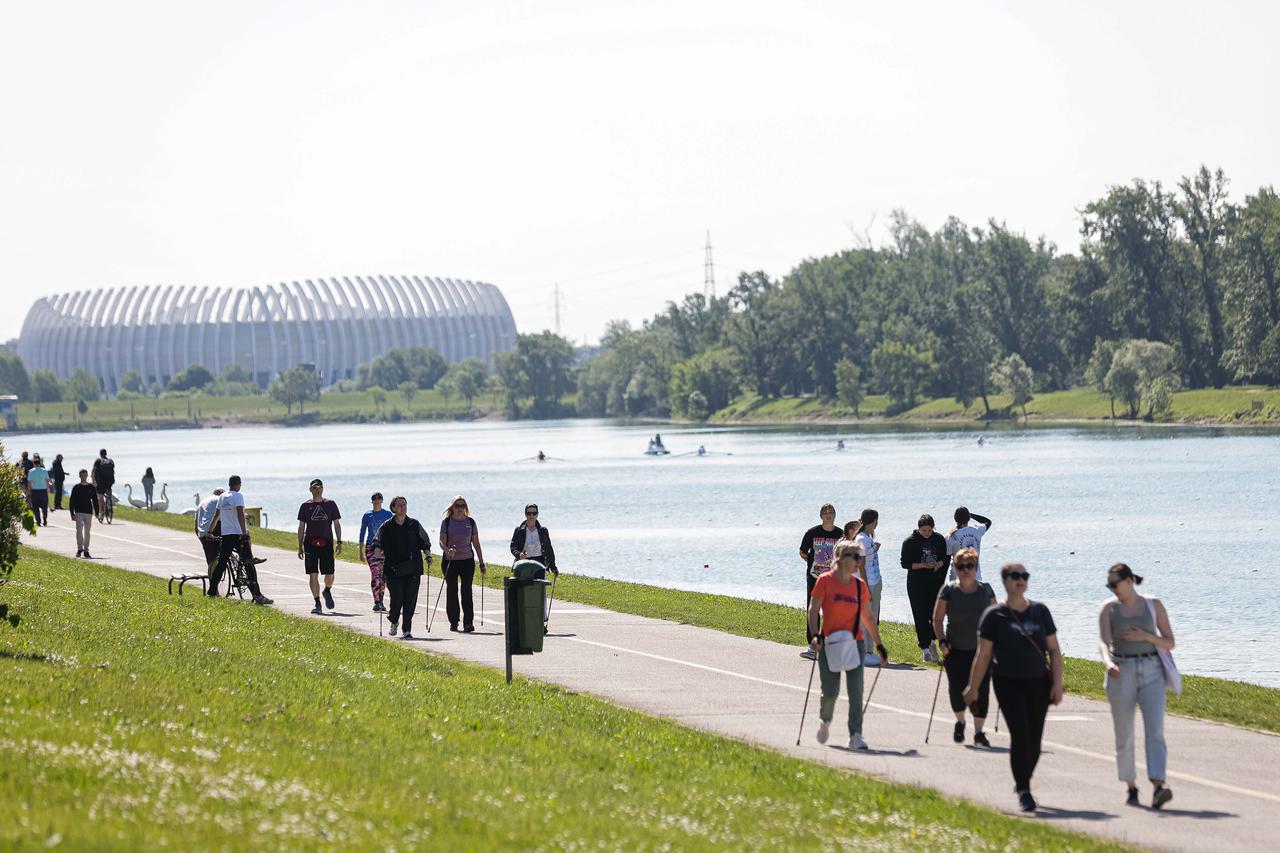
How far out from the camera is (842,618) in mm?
14539

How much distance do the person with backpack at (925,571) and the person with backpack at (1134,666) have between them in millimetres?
6759

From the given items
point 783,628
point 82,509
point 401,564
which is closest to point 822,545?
point 783,628

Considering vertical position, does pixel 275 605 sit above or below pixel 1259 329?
below

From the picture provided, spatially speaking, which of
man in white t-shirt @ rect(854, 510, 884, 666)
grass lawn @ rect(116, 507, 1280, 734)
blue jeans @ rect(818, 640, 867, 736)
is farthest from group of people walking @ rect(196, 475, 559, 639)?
blue jeans @ rect(818, 640, 867, 736)

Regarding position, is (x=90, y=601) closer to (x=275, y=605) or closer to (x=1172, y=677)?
A: (x=275, y=605)

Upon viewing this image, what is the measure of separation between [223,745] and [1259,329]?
12072 centimetres

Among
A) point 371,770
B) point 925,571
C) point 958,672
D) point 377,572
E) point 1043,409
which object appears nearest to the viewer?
point 371,770

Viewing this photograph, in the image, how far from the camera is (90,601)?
22.3 metres

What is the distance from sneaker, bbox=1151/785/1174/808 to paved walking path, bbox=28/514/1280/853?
0.07 meters

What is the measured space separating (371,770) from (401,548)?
1157cm

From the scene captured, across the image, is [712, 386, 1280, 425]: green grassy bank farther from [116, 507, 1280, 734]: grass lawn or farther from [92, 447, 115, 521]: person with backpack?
[116, 507, 1280, 734]: grass lawn

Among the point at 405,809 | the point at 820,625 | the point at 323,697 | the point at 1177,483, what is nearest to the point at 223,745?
the point at 405,809

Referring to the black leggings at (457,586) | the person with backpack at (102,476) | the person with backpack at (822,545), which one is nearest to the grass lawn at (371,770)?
the person with backpack at (822,545)

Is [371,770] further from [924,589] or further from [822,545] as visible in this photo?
[924,589]
